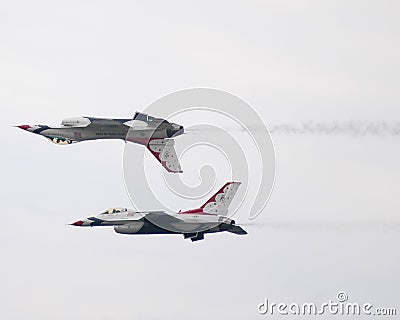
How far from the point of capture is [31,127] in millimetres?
138375

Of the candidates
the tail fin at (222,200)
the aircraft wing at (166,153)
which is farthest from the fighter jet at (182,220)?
the aircraft wing at (166,153)

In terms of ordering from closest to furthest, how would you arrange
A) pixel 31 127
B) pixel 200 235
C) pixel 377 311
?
1. pixel 377 311
2. pixel 200 235
3. pixel 31 127

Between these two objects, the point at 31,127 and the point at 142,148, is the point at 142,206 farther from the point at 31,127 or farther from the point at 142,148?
the point at 31,127

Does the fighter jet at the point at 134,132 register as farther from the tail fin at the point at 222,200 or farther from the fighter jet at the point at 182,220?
the fighter jet at the point at 182,220

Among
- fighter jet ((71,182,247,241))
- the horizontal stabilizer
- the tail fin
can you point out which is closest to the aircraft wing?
the tail fin

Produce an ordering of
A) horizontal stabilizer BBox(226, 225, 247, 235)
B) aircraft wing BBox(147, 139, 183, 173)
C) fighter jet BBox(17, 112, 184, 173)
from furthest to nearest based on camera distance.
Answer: aircraft wing BBox(147, 139, 183, 173) < fighter jet BBox(17, 112, 184, 173) < horizontal stabilizer BBox(226, 225, 247, 235)

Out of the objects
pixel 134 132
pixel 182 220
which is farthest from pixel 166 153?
pixel 182 220

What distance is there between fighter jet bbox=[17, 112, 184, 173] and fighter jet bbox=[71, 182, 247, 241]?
264 inches

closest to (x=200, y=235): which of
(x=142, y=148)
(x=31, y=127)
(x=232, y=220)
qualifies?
(x=232, y=220)

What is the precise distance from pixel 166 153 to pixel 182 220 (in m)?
10.3

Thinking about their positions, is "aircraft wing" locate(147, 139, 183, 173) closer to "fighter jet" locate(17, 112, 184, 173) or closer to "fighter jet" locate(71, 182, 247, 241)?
"fighter jet" locate(17, 112, 184, 173)

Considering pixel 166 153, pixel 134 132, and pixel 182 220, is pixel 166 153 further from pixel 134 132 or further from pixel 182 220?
pixel 182 220

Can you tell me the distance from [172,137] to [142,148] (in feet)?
13.8

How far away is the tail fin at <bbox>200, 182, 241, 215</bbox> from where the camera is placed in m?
129
